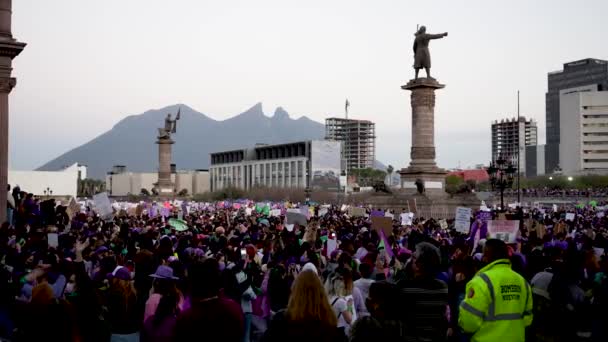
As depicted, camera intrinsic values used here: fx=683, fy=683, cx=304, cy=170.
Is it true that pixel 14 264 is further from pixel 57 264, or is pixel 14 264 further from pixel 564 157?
pixel 564 157

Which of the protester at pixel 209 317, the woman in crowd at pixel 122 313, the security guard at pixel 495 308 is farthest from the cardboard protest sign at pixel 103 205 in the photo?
the protester at pixel 209 317

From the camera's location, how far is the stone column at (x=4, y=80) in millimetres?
21188

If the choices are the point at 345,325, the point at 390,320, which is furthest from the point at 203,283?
the point at 345,325

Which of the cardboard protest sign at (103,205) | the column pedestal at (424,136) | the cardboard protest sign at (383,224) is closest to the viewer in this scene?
the cardboard protest sign at (383,224)

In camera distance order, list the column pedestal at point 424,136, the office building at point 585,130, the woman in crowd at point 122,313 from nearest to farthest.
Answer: the woman in crowd at point 122,313 → the column pedestal at point 424,136 → the office building at point 585,130

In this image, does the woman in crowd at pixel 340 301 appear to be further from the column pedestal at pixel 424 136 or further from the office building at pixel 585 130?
the office building at pixel 585 130

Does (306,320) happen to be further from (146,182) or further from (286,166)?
(146,182)

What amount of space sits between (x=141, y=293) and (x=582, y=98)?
148296mm

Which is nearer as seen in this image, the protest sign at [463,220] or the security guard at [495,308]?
the security guard at [495,308]

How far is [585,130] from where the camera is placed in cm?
14400

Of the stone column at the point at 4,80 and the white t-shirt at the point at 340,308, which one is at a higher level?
the stone column at the point at 4,80

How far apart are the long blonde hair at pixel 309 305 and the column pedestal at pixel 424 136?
156ft

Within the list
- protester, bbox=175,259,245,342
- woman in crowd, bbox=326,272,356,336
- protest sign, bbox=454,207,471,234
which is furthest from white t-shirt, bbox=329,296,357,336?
protest sign, bbox=454,207,471,234

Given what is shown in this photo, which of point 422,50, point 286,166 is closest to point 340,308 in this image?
point 422,50
